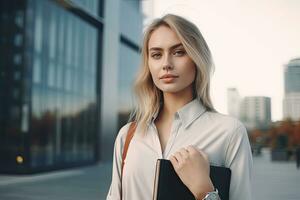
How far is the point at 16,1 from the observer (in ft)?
63.2

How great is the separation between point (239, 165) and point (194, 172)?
215 millimetres

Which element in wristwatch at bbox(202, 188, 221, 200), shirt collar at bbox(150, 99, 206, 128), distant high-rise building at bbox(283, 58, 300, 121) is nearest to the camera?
wristwatch at bbox(202, 188, 221, 200)

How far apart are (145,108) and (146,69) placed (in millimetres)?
162

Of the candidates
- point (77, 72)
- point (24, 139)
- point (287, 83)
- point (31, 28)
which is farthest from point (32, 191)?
point (287, 83)

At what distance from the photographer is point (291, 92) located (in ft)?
191

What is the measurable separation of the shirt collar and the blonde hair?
28 millimetres

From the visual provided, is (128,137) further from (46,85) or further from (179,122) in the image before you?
(46,85)

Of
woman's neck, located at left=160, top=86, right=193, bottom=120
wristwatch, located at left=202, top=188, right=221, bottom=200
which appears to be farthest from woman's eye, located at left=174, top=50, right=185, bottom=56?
wristwatch, located at left=202, top=188, right=221, bottom=200

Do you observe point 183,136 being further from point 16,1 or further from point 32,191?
point 16,1

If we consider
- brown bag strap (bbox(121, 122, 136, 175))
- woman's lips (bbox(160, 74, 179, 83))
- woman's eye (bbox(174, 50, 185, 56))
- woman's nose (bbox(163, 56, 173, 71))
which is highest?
woman's eye (bbox(174, 50, 185, 56))

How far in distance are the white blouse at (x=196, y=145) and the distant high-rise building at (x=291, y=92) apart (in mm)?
50884

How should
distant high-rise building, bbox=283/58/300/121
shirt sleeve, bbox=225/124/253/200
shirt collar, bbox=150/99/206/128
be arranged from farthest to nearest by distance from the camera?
1. distant high-rise building, bbox=283/58/300/121
2. shirt collar, bbox=150/99/206/128
3. shirt sleeve, bbox=225/124/253/200

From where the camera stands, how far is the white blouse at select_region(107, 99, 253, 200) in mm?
1524

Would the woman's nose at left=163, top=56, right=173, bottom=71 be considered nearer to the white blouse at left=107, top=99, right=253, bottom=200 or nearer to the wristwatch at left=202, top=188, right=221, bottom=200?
the white blouse at left=107, top=99, right=253, bottom=200
